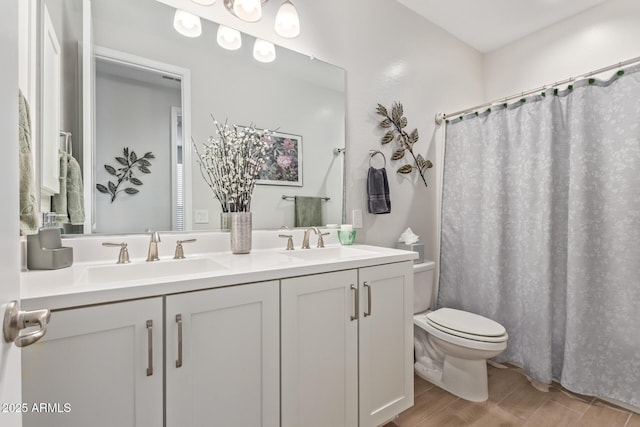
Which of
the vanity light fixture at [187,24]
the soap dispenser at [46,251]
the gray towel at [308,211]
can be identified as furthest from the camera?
the gray towel at [308,211]

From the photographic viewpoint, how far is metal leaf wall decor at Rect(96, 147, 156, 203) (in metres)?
1.27

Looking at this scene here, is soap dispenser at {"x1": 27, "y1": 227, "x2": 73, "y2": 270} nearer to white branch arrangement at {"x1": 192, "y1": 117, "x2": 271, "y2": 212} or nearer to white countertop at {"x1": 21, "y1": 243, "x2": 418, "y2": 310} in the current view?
white countertop at {"x1": 21, "y1": 243, "x2": 418, "y2": 310}

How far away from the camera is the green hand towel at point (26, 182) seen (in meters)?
0.73

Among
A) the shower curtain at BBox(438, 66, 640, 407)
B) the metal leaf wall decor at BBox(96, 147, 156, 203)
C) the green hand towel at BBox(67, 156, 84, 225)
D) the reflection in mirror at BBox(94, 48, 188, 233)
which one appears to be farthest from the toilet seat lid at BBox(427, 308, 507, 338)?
the green hand towel at BBox(67, 156, 84, 225)

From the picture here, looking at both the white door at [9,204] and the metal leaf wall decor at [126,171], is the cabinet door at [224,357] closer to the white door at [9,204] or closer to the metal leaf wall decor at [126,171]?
the white door at [9,204]

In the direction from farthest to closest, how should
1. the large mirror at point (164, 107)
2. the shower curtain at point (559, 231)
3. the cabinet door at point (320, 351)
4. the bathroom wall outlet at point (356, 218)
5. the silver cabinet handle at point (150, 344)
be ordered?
the bathroom wall outlet at point (356, 218), the shower curtain at point (559, 231), the large mirror at point (164, 107), the cabinet door at point (320, 351), the silver cabinet handle at point (150, 344)

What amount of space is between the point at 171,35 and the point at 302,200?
1036 mm

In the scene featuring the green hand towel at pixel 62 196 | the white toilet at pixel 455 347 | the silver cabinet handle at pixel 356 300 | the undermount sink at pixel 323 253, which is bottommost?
the white toilet at pixel 455 347

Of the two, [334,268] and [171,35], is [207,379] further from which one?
[171,35]

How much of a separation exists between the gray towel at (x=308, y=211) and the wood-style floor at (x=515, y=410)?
1.15m

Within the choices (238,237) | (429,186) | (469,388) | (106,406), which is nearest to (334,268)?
(238,237)

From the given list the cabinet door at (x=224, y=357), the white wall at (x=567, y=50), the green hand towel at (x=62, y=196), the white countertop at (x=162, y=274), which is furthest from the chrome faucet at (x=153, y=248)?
the white wall at (x=567, y=50)

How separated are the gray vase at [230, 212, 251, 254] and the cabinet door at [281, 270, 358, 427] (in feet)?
1.40

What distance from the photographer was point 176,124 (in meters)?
1.41
